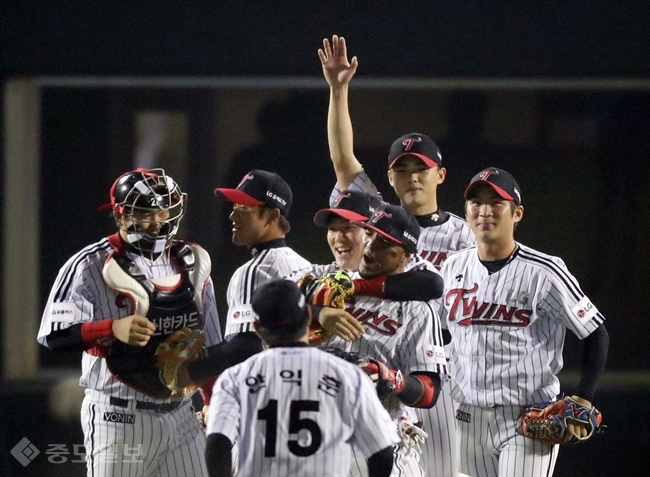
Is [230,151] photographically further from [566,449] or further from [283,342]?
[283,342]

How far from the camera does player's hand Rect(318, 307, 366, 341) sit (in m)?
3.23

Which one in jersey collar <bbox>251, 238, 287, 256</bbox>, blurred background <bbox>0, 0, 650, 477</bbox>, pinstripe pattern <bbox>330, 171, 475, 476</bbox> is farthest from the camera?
blurred background <bbox>0, 0, 650, 477</bbox>

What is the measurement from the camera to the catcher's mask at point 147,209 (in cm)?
354

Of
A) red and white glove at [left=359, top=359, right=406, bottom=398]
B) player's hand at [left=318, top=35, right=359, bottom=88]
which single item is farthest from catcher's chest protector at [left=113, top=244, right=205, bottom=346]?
player's hand at [left=318, top=35, right=359, bottom=88]

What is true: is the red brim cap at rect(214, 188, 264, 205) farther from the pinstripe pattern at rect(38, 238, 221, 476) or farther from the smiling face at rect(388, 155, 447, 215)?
the smiling face at rect(388, 155, 447, 215)

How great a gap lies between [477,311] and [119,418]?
4.33 ft

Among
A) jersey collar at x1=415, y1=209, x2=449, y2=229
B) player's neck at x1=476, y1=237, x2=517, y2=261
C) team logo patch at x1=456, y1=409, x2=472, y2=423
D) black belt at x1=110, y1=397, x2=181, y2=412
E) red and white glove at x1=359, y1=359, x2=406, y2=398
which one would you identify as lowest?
team logo patch at x1=456, y1=409, x2=472, y2=423

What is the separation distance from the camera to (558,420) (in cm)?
364

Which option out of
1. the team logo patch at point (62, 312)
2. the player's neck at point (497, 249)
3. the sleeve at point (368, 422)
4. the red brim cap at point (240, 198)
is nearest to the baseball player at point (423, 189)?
the player's neck at point (497, 249)

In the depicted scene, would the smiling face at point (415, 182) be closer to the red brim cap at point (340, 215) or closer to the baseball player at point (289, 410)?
the red brim cap at point (340, 215)

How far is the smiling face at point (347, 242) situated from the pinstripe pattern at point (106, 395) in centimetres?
49

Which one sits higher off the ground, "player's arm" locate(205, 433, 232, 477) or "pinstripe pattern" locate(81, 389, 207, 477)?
"player's arm" locate(205, 433, 232, 477)

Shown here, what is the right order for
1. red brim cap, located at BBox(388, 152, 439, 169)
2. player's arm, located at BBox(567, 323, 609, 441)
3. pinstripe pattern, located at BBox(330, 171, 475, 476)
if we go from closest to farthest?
1. player's arm, located at BBox(567, 323, 609, 441)
2. pinstripe pattern, located at BBox(330, 171, 475, 476)
3. red brim cap, located at BBox(388, 152, 439, 169)

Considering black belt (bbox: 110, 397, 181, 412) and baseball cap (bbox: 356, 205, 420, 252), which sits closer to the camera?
baseball cap (bbox: 356, 205, 420, 252)
